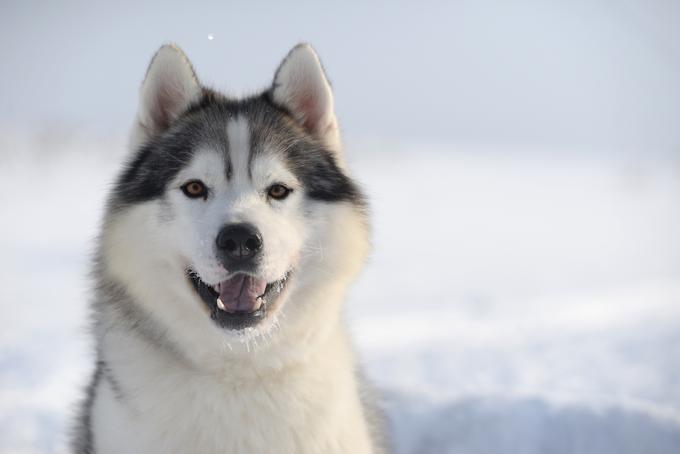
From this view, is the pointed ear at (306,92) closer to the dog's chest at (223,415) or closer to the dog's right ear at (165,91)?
the dog's right ear at (165,91)

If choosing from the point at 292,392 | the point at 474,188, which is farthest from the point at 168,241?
the point at 474,188

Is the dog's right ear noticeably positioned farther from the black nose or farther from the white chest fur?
the white chest fur

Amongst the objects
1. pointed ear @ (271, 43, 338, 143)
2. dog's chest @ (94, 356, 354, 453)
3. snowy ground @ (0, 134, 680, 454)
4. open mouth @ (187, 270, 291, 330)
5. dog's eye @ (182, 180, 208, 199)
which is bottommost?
snowy ground @ (0, 134, 680, 454)

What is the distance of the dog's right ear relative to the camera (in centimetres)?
295

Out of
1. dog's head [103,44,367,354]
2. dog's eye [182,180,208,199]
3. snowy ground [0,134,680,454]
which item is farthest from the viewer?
snowy ground [0,134,680,454]

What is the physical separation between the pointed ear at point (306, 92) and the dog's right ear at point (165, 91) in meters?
0.40

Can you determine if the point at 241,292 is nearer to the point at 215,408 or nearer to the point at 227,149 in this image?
the point at 215,408

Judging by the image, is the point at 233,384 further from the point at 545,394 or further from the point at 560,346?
the point at 560,346

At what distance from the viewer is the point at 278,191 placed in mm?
2809

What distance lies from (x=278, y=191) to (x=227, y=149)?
28 cm

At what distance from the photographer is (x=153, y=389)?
2.63m

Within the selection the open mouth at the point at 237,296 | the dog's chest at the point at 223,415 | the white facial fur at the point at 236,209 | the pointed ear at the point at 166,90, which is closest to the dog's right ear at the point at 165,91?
the pointed ear at the point at 166,90

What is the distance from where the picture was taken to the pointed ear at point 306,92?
10.1ft

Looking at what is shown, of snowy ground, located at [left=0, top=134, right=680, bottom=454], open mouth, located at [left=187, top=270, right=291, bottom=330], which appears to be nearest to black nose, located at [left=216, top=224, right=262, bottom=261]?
open mouth, located at [left=187, top=270, right=291, bottom=330]
